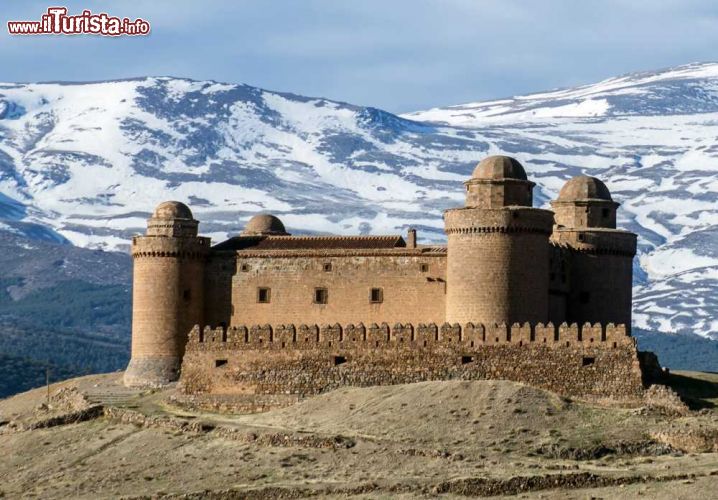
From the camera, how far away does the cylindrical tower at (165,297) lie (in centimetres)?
9138

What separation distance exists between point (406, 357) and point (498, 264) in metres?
8.67

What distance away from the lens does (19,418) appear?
87.6m

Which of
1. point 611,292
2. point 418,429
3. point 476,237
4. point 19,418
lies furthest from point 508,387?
point 19,418

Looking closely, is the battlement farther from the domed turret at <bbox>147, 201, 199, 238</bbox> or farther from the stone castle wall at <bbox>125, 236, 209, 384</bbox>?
the domed turret at <bbox>147, 201, 199, 238</bbox>

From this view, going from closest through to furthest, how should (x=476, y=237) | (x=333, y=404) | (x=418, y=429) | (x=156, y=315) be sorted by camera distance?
(x=418, y=429) < (x=333, y=404) < (x=476, y=237) < (x=156, y=315)

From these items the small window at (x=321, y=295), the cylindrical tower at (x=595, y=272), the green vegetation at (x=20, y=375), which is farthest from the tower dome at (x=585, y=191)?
the green vegetation at (x=20, y=375)

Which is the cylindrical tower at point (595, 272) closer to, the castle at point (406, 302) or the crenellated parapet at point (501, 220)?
the castle at point (406, 302)

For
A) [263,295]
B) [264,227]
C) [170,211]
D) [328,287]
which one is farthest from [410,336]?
[264,227]

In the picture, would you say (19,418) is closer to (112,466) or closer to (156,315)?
(156,315)

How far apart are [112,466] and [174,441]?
2.92m

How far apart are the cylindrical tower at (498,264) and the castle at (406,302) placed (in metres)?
0.06

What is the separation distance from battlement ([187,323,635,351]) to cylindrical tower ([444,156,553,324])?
160 inches

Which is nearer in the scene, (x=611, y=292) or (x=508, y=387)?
(x=508, y=387)

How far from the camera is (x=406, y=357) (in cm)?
7912
